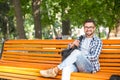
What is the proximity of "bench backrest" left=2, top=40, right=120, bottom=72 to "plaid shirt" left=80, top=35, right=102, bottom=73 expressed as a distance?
438mm

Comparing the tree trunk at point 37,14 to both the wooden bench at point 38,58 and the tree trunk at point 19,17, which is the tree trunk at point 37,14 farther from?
the wooden bench at point 38,58

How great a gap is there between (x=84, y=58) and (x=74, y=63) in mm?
232

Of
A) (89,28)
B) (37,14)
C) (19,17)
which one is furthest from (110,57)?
(37,14)

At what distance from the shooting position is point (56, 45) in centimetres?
837

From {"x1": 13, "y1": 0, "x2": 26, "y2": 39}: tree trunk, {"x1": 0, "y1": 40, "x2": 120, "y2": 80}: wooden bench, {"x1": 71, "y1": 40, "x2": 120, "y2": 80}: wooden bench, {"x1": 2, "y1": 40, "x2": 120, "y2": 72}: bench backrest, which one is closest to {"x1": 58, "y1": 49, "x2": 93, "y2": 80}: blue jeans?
{"x1": 0, "y1": 40, "x2": 120, "y2": 80}: wooden bench

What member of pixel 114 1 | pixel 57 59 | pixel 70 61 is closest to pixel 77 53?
pixel 70 61

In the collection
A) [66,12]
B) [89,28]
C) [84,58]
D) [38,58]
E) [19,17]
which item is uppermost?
[66,12]

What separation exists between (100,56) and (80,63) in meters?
0.94

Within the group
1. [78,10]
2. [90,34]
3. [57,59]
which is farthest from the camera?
[78,10]

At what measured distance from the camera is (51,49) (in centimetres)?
848

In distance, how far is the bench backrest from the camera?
734cm

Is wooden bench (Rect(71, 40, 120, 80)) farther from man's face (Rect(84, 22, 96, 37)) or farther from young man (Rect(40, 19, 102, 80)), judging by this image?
man's face (Rect(84, 22, 96, 37))

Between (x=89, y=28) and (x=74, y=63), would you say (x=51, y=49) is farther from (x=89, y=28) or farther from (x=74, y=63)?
(x=74, y=63)

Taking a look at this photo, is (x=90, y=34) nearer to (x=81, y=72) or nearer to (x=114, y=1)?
(x=81, y=72)
